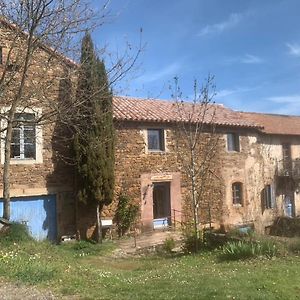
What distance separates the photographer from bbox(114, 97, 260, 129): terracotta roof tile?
814 inches

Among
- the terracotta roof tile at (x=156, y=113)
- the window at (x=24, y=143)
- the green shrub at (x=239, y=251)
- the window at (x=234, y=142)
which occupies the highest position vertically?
the terracotta roof tile at (x=156, y=113)

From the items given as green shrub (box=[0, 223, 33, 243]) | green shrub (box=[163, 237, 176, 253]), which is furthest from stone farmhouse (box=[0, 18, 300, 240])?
green shrub (box=[163, 237, 176, 253])

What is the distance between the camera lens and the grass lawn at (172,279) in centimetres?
730

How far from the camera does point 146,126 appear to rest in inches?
833

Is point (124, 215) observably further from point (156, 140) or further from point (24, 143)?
point (24, 143)

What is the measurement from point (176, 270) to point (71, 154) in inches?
353

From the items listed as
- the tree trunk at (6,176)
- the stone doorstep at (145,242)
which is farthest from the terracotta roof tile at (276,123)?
the tree trunk at (6,176)

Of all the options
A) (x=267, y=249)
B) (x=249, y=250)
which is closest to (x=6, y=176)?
(x=249, y=250)

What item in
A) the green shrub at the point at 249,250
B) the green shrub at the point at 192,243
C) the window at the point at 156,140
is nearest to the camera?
the green shrub at the point at 249,250

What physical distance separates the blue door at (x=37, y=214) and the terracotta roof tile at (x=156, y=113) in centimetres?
496

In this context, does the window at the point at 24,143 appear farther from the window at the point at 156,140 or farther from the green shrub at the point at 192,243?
the green shrub at the point at 192,243

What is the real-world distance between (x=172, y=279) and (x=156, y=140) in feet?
43.9

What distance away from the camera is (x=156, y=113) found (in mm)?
22078

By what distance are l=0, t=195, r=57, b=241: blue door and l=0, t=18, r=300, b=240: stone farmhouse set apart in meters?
0.04
